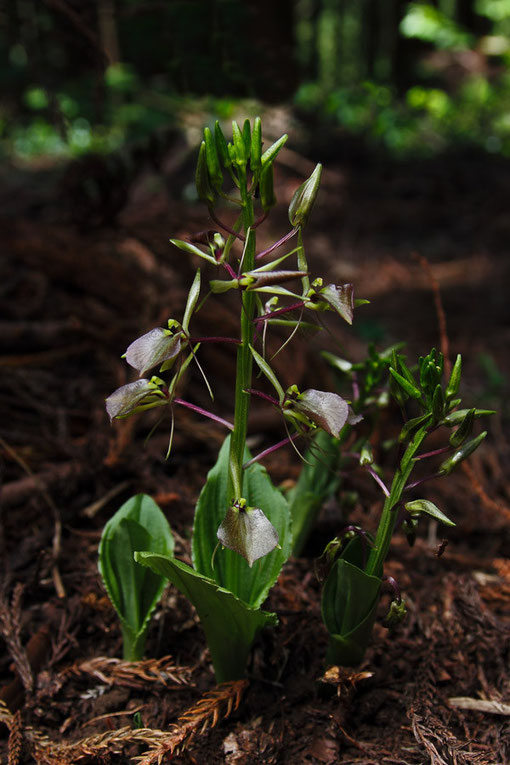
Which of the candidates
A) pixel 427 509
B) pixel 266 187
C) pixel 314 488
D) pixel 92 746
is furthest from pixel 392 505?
pixel 92 746

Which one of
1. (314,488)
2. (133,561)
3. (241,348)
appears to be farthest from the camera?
(314,488)

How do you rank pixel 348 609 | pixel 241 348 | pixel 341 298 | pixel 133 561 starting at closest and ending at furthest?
pixel 341 298 → pixel 241 348 → pixel 348 609 → pixel 133 561

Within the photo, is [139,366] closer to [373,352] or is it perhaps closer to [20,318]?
[373,352]

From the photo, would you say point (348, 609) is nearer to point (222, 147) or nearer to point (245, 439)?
point (245, 439)

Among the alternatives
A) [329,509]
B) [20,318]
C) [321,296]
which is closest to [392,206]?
[20,318]

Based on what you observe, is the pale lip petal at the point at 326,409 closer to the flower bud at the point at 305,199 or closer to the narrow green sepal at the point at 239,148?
the flower bud at the point at 305,199

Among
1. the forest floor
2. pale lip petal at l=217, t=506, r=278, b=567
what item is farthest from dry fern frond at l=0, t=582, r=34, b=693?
pale lip petal at l=217, t=506, r=278, b=567

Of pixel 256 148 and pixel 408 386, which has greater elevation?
pixel 256 148

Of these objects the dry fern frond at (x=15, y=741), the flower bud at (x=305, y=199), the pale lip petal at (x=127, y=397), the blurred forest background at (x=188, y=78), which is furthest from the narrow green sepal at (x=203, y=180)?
the blurred forest background at (x=188, y=78)
